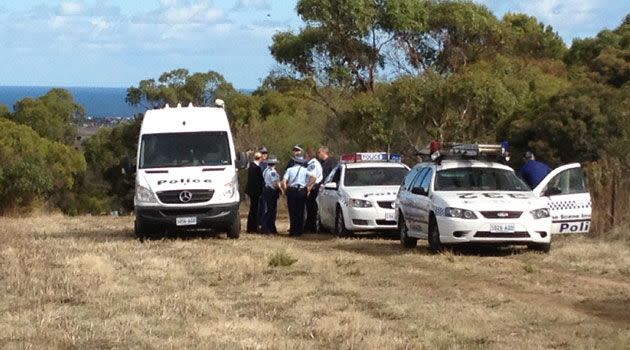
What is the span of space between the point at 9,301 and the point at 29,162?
114 ft

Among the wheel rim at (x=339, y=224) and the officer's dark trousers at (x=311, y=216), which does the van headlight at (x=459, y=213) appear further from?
the officer's dark trousers at (x=311, y=216)

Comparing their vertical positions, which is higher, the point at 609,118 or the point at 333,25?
the point at 333,25

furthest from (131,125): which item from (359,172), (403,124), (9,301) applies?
(9,301)

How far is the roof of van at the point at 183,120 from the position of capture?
22797 mm

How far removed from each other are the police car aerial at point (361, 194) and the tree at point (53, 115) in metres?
42.8

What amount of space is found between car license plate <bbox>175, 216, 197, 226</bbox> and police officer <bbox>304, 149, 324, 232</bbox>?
3.30m

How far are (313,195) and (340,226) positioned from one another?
1.93 m

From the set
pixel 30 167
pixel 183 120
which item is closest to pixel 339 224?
pixel 183 120

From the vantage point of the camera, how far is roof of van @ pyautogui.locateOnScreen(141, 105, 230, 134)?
74.8ft

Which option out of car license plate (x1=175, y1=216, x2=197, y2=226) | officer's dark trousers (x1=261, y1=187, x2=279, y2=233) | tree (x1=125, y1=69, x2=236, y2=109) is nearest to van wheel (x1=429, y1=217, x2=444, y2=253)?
car license plate (x1=175, y1=216, x2=197, y2=226)

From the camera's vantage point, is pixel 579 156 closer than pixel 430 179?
No

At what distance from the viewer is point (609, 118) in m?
31.1

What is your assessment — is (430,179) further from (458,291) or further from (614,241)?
(458,291)

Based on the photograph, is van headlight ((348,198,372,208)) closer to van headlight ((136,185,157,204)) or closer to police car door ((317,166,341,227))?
police car door ((317,166,341,227))
